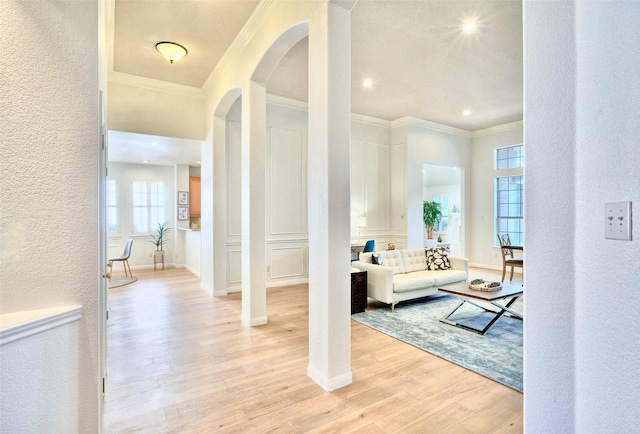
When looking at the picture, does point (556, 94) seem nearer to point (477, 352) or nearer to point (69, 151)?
point (69, 151)

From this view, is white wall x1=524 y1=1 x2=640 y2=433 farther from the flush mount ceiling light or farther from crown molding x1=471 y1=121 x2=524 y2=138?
crown molding x1=471 y1=121 x2=524 y2=138

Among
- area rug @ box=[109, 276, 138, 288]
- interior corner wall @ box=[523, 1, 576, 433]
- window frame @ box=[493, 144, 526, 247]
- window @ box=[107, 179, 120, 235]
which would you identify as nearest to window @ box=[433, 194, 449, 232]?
window frame @ box=[493, 144, 526, 247]

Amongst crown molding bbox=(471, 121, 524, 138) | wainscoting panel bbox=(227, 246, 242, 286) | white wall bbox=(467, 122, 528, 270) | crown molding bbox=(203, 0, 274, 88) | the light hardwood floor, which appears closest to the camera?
the light hardwood floor

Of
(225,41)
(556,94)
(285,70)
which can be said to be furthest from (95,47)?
(285,70)

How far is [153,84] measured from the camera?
16.9 feet

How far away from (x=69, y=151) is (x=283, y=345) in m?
2.52

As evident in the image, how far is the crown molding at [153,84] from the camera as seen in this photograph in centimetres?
489

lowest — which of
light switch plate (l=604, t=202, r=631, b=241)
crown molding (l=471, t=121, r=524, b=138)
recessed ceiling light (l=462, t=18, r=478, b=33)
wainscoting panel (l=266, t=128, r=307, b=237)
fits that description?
light switch plate (l=604, t=202, r=631, b=241)

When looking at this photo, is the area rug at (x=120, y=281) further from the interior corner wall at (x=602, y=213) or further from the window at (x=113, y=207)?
the interior corner wall at (x=602, y=213)

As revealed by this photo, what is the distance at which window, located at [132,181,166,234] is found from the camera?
26.5 feet

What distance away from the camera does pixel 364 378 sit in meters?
2.56

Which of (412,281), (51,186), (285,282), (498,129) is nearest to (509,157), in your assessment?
(498,129)

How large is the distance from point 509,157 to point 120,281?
30.2ft

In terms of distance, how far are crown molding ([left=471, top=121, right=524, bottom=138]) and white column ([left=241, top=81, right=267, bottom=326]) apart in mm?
6257
